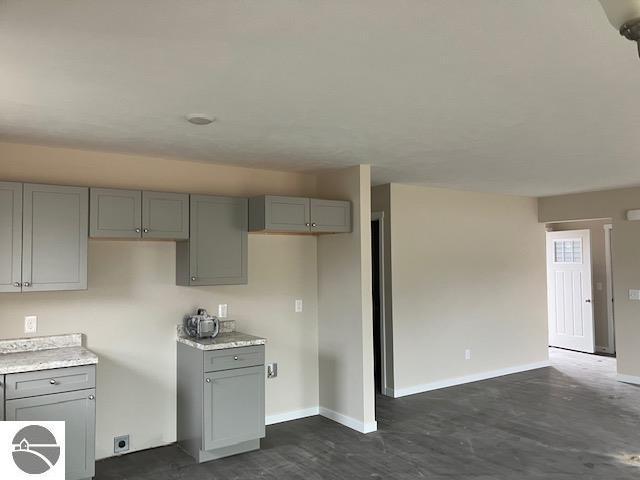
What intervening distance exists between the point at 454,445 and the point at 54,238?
138 inches

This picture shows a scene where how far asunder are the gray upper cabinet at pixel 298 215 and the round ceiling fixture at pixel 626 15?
3.32 meters

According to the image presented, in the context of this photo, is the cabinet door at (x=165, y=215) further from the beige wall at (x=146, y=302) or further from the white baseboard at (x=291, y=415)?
the white baseboard at (x=291, y=415)

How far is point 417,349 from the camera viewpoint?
595 centimetres

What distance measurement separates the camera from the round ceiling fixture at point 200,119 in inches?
119

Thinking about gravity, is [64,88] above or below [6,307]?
above

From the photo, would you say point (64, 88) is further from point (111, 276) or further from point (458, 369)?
point (458, 369)

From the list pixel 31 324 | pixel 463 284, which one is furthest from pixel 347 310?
pixel 31 324

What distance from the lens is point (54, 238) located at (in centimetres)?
357

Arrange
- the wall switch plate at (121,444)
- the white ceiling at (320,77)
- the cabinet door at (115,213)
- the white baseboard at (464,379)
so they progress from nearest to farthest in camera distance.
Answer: the white ceiling at (320,77), the cabinet door at (115,213), the wall switch plate at (121,444), the white baseboard at (464,379)

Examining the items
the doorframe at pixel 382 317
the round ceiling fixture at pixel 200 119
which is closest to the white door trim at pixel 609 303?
the doorframe at pixel 382 317

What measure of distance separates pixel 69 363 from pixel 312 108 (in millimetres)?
2241

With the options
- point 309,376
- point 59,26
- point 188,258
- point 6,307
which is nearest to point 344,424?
point 309,376

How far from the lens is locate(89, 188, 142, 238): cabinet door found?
371cm

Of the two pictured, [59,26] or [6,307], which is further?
[6,307]
